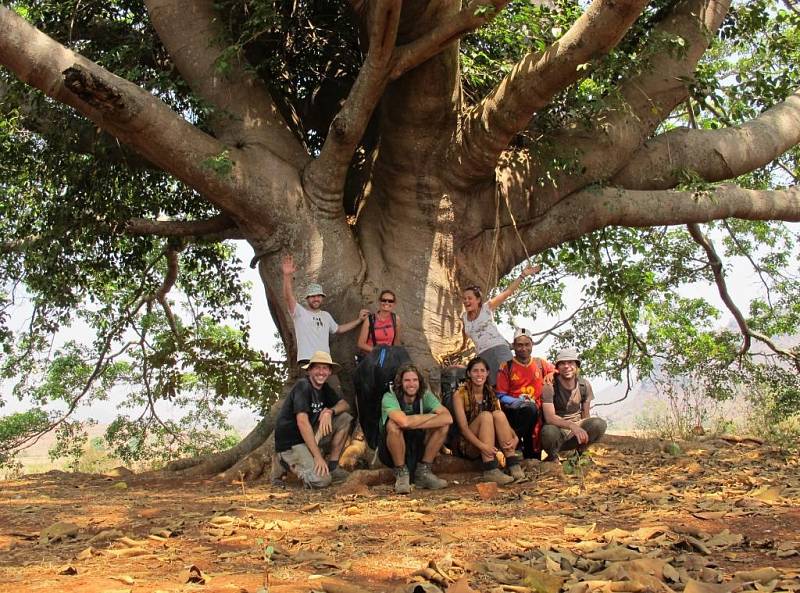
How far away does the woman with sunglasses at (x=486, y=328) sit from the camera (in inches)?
259

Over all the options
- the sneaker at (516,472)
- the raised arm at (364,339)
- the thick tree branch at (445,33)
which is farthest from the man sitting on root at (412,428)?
the thick tree branch at (445,33)

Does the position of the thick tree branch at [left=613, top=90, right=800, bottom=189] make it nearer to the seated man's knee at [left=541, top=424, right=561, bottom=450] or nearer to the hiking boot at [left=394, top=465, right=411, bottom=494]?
the seated man's knee at [left=541, top=424, right=561, bottom=450]

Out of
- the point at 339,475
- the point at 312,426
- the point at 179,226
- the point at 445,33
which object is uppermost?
the point at 445,33

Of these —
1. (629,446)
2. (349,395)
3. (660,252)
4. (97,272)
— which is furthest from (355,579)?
(660,252)

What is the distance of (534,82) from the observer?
234 inches

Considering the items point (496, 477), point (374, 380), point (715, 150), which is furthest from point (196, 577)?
point (715, 150)

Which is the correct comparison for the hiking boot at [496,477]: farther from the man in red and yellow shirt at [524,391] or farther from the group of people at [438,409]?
the man in red and yellow shirt at [524,391]

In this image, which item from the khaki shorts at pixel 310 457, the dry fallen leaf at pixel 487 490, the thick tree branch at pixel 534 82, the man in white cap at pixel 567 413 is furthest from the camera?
the man in white cap at pixel 567 413

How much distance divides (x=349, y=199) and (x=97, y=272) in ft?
10.8

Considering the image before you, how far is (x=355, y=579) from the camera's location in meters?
2.94

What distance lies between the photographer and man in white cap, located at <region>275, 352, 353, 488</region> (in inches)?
227

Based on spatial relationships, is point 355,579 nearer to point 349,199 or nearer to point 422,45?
point 422,45

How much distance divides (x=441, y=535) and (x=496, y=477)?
198 cm

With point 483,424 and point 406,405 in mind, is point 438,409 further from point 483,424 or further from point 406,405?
point 483,424
